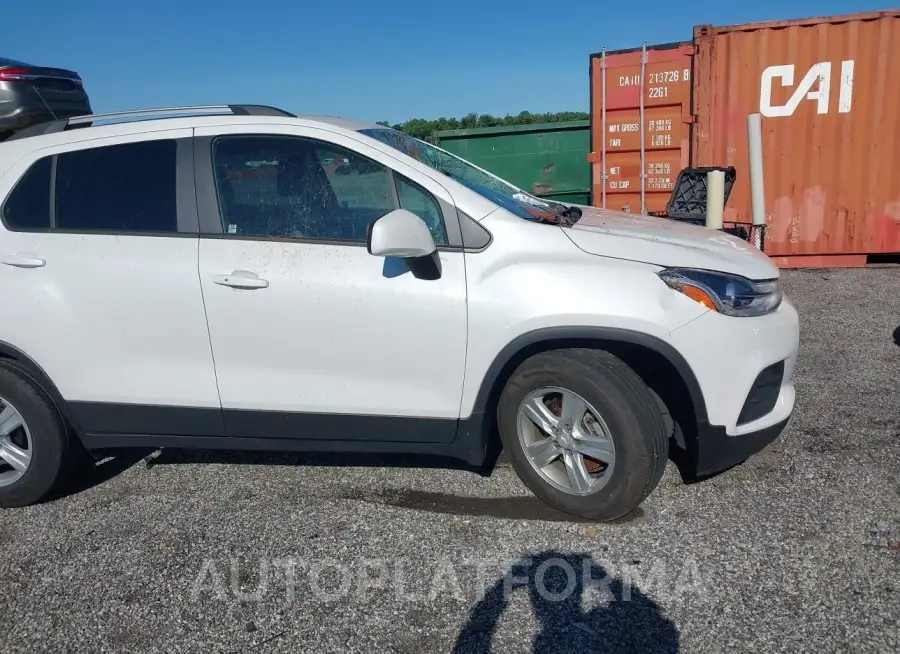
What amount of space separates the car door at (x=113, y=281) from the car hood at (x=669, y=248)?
1773mm

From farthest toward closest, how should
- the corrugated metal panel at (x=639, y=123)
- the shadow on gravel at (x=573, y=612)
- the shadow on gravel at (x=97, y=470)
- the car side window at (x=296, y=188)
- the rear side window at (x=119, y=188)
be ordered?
the corrugated metal panel at (x=639, y=123), the shadow on gravel at (x=97, y=470), the rear side window at (x=119, y=188), the car side window at (x=296, y=188), the shadow on gravel at (x=573, y=612)

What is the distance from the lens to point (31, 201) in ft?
11.0

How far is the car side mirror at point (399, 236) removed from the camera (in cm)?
282

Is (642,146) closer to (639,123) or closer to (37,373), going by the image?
(639,123)

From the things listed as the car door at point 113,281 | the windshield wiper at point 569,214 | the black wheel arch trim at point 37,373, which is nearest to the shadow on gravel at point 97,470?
the black wheel arch trim at point 37,373

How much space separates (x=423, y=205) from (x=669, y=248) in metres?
1.08

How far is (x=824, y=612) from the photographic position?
8.13 ft

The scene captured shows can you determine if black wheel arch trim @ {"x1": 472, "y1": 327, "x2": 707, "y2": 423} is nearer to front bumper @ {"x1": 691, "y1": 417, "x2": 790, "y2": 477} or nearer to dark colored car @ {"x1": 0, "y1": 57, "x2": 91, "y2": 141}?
front bumper @ {"x1": 691, "y1": 417, "x2": 790, "y2": 477}

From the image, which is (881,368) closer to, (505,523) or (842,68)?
(505,523)

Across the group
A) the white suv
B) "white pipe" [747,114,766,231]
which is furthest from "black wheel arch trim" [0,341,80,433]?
"white pipe" [747,114,766,231]

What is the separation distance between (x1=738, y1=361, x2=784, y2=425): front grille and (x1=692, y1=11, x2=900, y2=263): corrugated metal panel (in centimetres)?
615

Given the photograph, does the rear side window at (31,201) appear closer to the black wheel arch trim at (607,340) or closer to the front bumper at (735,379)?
the black wheel arch trim at (607,340)

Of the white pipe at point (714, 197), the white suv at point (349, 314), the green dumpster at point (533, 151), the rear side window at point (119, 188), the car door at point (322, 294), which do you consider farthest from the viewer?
the green dumpster at point (533, 151)

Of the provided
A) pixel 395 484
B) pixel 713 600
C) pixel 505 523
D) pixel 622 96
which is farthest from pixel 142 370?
pixel 622 96
